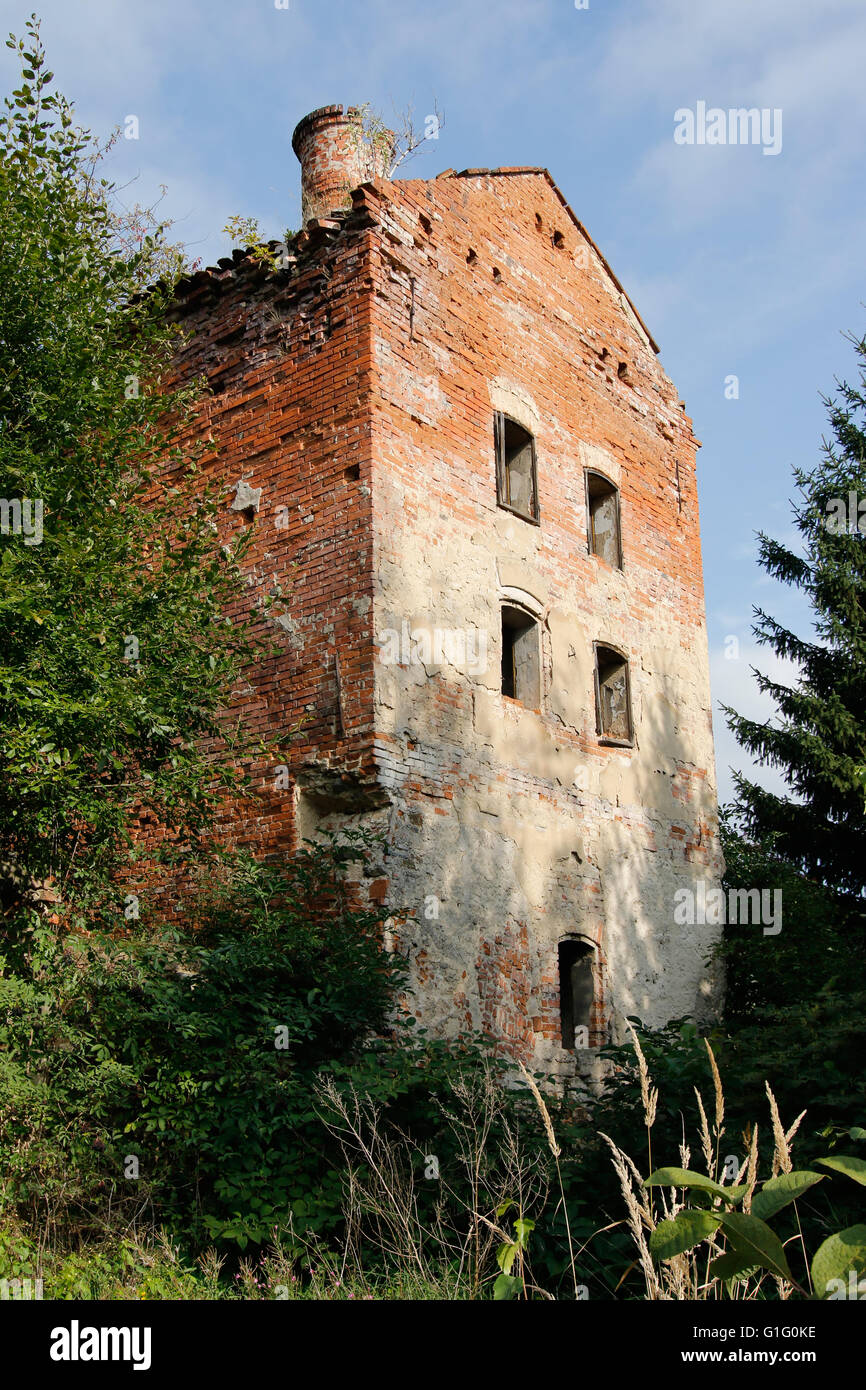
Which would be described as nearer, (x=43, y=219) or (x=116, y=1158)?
(x=116, y=1158)

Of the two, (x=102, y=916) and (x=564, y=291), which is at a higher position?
(x=564, y=291)

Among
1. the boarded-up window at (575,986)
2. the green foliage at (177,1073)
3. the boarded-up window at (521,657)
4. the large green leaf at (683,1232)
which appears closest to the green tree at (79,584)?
the green foliage at (177,1073)

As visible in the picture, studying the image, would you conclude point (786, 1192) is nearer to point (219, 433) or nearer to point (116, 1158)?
point (116, 1158)

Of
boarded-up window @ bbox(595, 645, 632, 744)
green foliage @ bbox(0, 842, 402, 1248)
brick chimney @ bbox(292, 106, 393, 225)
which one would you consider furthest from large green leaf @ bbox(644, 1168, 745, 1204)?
brick chimney @ bbox(292, 106, 393, 225)

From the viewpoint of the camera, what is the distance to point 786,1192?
85.0 inches

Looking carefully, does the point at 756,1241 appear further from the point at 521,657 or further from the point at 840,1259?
the point at 521,657

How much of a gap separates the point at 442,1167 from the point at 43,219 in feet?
A: 23.5

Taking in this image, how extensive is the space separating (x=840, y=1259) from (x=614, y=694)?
10970mm

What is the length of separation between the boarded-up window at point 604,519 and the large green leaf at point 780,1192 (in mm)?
11373

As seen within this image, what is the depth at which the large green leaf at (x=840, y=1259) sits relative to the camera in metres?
2.08

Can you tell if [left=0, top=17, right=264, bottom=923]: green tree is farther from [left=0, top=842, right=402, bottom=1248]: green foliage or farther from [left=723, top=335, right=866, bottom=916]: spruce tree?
[left=723, top=335, right=866, bottom=916]: spruce tree

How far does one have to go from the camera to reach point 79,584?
24.4 feet

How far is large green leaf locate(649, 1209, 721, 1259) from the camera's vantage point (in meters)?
2.13
